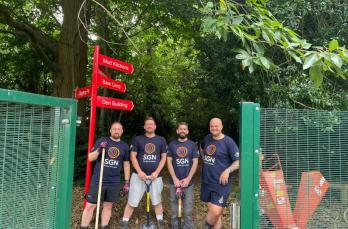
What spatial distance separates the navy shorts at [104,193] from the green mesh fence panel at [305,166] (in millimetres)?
2780

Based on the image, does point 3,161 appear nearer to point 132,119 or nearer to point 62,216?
point 62,216

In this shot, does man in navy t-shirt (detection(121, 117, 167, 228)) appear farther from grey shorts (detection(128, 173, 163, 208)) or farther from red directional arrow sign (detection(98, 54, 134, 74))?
red directional arrow sign (detection(98, 54, 134, 74))

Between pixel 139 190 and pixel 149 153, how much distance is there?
24.3 inches

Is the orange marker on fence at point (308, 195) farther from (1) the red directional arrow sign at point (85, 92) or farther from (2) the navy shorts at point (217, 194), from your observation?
(1) the red directional arrow sign at point (85, 92)

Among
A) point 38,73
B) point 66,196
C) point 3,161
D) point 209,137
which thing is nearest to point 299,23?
point 209,137

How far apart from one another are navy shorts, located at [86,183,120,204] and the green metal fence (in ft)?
4.77

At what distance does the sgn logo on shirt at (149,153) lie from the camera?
649 cm

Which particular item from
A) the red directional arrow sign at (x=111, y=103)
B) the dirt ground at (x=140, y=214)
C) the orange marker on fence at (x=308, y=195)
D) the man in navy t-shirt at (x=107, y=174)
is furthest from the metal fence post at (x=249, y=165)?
the dirt ground at (x=140, y=214)

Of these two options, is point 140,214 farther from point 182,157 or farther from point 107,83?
point 107,83

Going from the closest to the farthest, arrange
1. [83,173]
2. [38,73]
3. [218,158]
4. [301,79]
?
[218,158] → [301,79] → [83,173] → [38,73]

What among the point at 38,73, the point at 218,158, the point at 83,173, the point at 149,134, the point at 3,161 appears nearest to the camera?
the point at 3,161

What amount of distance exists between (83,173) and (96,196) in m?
3.51

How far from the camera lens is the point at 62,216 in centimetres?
452

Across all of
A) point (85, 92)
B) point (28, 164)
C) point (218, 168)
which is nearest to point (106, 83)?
point (85, 92)
